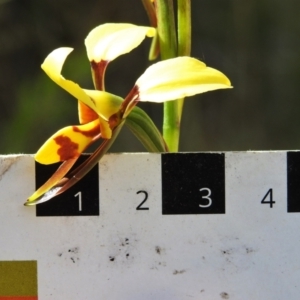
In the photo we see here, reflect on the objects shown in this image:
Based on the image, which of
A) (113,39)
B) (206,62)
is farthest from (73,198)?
(206,62)

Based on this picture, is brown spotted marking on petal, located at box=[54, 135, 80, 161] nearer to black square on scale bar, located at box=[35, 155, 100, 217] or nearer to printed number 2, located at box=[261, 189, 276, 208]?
black square on scale bar, located at box=[35, 155, 100, 217]

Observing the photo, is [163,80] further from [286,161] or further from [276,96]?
[276,96]

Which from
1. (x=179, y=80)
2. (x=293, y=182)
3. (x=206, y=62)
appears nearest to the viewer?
(x=179, y=80)

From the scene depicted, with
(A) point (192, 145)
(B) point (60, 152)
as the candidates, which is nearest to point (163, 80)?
(B) point (60, 152)

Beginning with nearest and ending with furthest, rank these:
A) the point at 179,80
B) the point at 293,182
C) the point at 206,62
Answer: the point at 179,80 → the point at 293,182 → the point at 206,62

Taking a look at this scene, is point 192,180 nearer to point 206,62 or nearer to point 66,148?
point 66,148

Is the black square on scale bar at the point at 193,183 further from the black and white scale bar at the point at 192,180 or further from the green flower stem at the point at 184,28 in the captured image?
the green flower stem at the point at 184,28
